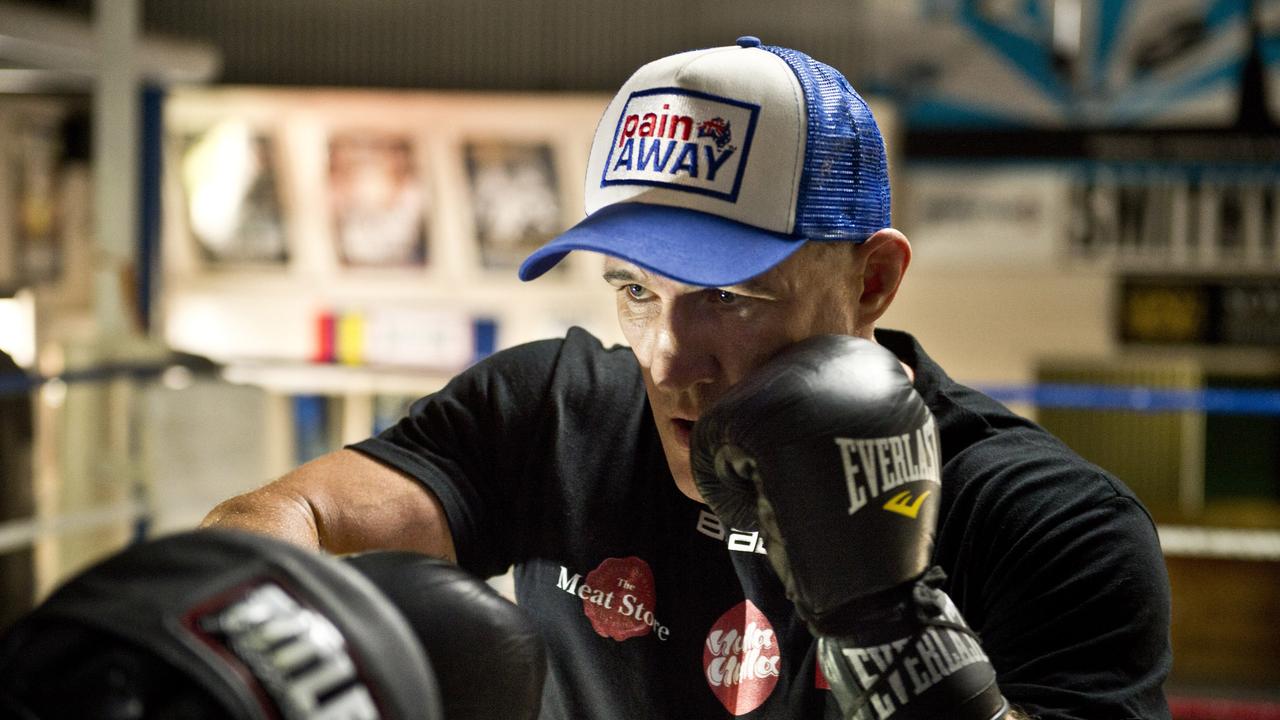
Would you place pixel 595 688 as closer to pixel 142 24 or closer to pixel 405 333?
pixel 405 333

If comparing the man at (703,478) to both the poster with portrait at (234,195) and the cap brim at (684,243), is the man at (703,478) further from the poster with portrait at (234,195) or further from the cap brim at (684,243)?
the poster with portrait at (234,195)

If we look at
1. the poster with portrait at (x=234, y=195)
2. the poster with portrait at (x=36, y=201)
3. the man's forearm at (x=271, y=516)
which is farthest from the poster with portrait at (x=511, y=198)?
the man's forearm at (x=271, y=516)

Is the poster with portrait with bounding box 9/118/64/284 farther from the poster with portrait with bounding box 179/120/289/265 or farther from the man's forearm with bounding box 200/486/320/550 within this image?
the man's forearm with bounding box 200/486/320/550

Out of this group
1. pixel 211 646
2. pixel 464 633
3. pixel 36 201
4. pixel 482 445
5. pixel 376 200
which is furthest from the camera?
pixel 376 200

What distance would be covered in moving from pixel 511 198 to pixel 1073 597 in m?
4.30

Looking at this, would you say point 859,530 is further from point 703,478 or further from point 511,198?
point 511,198

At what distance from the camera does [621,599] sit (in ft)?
3.42

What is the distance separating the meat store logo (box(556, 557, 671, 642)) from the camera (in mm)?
1031

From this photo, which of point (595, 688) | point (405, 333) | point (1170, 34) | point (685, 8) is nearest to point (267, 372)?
point (405, 333)

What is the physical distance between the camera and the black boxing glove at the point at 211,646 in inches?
21.1

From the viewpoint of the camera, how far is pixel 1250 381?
15.3 feet

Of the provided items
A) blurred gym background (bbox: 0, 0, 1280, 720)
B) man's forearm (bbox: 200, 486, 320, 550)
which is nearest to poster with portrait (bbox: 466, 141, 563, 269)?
blurred gym background (bbox: 0, 0, 1280, 720)

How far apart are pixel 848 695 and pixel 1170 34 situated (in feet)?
12.6

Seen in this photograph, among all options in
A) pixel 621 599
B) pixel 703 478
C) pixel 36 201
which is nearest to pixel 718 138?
pixel 703 478
